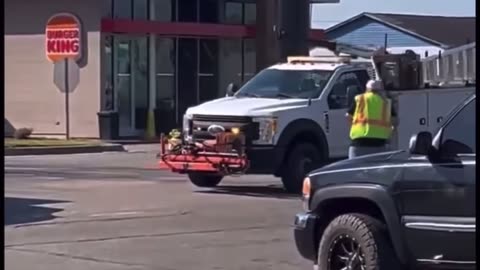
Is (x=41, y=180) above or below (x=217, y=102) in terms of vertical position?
below

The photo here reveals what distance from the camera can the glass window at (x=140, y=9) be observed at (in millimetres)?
39344

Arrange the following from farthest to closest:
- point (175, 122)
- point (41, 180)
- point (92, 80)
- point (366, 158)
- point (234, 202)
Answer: point (175, 122) < point (92, 80) < point (41, 180) < point (234, 202) < point (366, 158)

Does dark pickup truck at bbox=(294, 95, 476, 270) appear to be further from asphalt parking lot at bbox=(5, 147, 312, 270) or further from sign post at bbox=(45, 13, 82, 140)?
sign post at bbox=(45, 13, 82, 140)

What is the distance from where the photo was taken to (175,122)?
40.2 metres

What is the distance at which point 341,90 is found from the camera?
68.9ft

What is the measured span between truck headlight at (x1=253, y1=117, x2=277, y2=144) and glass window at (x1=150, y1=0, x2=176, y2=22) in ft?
66.6

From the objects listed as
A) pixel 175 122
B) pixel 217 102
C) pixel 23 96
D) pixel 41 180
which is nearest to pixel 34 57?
pixel 23 96

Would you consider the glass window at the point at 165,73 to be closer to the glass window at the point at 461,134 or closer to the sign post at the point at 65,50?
the sign post at the point at 65,50

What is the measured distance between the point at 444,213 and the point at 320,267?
1278mm

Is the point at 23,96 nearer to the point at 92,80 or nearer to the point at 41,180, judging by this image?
the point at 92,80

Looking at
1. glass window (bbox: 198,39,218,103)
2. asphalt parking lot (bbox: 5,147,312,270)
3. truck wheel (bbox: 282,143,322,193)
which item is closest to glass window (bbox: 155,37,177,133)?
glass window (bbox: 198,39,218,103)

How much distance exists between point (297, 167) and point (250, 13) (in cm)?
2327

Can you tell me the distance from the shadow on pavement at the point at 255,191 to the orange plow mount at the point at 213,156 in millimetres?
552

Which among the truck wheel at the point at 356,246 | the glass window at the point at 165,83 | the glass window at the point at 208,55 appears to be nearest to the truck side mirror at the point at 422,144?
the truck wheel at the point at 356,246
